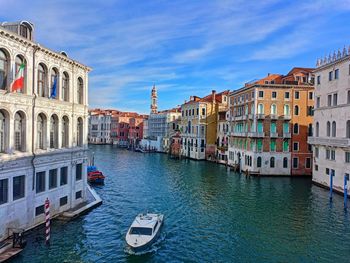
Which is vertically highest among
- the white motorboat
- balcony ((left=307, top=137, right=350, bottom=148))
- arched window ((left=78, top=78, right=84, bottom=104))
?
arched window ((left=78, top=78, right=84, bottom=104))

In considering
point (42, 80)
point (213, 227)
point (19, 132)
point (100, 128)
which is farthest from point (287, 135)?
point (100, 128)

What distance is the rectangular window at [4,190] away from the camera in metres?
14.0

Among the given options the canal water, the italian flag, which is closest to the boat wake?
the canal water

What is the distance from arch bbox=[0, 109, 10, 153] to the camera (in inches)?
570

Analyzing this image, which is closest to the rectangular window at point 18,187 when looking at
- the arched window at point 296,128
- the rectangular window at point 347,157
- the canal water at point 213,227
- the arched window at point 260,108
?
the canal water at point 213,227

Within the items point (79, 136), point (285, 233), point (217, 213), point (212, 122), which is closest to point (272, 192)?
point (217, 213)

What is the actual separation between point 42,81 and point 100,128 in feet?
356

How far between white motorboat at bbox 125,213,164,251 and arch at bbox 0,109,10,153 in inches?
272

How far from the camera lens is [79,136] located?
70.3ft

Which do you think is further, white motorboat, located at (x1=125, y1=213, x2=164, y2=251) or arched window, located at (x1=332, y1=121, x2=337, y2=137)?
arched window, located at (x1=332, y1=121, x2=337, y2=137)

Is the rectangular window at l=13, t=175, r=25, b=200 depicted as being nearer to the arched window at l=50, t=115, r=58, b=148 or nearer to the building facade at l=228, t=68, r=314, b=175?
the arched window at l=50, t=115, r=58, b=148

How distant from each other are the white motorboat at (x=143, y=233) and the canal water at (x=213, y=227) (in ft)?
1.46

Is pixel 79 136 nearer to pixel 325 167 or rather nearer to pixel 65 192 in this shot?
pixel 65 192

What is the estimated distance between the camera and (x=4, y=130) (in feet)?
48.0
